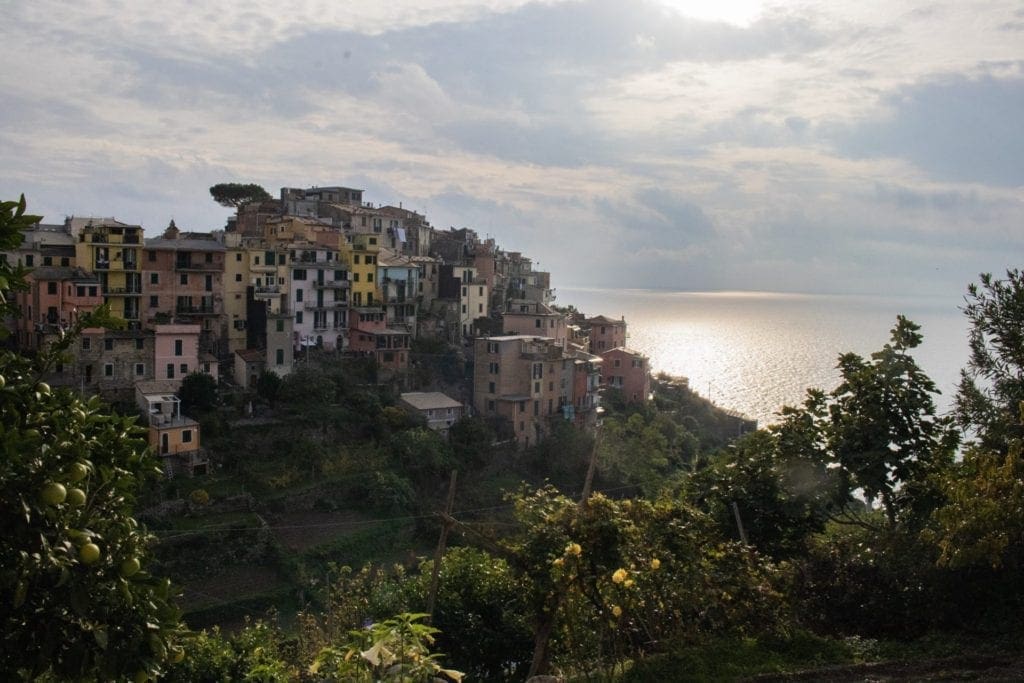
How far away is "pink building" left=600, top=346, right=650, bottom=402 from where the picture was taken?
44750 millimetres

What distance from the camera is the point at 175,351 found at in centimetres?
3020

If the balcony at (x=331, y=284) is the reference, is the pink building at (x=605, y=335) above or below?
below

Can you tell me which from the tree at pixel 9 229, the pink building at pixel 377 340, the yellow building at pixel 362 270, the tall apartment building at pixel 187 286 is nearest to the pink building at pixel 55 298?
the tall apartment building at pixel 187 286

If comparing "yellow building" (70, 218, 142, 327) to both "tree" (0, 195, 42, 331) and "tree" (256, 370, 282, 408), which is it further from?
"tree" (0, 195, 42, 331)

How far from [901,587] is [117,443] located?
852 centimetres

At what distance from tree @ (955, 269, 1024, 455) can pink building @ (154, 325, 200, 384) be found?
25.9 meters

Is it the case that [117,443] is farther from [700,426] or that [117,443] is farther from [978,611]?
[700,426]

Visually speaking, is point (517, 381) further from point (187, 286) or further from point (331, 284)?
point (187, 286)

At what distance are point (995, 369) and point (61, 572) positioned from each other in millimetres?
12596

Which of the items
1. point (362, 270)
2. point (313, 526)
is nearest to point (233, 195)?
point (362, 270)

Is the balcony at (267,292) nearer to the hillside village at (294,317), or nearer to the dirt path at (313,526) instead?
the hillside village at (294,317)

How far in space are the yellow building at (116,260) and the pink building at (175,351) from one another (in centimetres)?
161

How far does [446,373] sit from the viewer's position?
39.1 metres

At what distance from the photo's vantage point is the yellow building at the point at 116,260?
30766 millimetres
